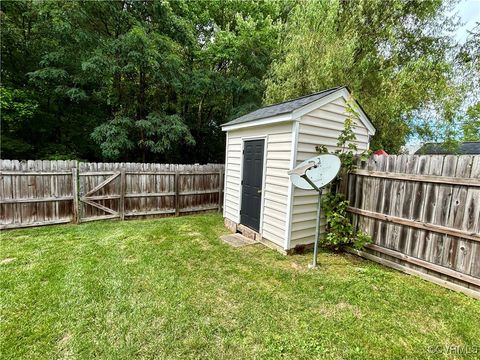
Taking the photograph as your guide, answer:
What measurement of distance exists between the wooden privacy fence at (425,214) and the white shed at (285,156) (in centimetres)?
96

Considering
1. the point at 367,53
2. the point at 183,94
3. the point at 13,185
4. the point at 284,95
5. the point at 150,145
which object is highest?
the point at 367,53

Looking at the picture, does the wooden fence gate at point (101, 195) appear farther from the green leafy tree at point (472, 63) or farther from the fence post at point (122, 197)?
the green leafy tree at point (472, 63)

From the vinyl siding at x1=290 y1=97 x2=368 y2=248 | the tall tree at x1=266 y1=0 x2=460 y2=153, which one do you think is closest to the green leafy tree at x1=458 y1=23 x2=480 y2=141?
the tall tree at x1=266 y1=0 x2=460 y2=153

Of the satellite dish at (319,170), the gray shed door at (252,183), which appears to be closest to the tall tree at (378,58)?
the gray shed door at (252,183)

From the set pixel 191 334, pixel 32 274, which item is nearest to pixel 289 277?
pixel 191 334

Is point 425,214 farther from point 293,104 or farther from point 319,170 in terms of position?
point 293,104

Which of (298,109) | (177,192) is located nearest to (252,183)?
(298,109)

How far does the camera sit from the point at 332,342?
85.1 inches

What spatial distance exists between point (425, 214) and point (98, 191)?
22.9ft

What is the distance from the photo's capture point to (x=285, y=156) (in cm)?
412

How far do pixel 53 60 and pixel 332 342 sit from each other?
430 inches

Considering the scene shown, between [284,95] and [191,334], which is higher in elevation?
[284,95]

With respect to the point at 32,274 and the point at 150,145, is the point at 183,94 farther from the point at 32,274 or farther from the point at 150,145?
the point at 32,274

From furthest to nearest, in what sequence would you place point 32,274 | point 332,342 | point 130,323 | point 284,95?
point 284,95, point 32,274, point 130,323, point 332,342
